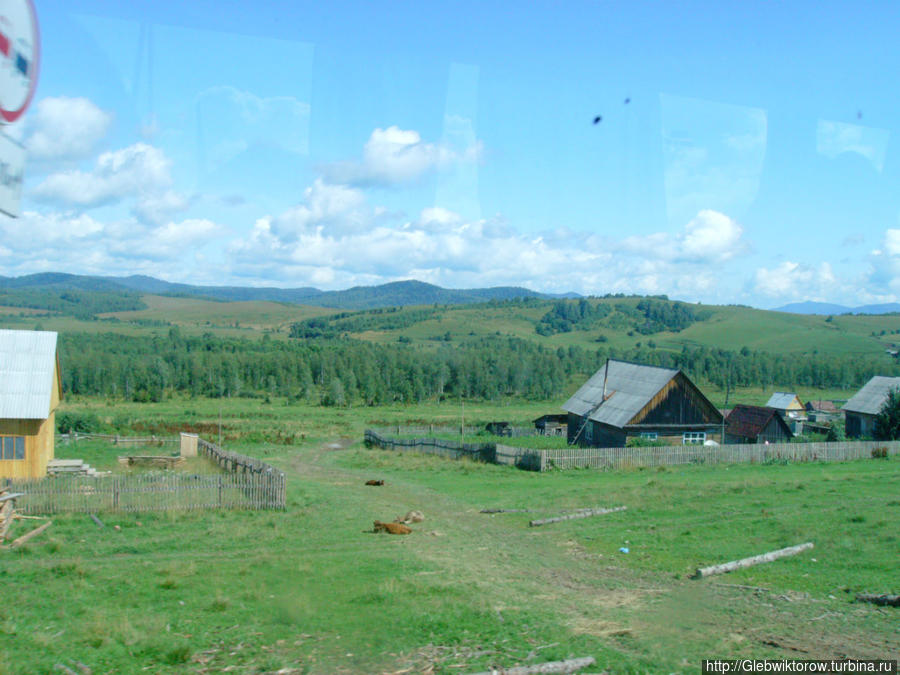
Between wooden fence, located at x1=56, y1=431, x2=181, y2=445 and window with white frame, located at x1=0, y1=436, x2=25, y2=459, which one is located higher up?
window with white frame, located at x1=0, y1=436, x2=25, y2=459

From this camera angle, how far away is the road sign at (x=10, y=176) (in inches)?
186

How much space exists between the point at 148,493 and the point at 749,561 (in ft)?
55.1

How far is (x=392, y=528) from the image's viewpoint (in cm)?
1838

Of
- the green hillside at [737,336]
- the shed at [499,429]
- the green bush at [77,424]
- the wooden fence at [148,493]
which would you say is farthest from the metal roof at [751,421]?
the green hillside at [737,336]

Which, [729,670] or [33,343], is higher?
[33,343]

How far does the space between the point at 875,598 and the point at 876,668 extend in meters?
3.20

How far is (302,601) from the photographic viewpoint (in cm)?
1156

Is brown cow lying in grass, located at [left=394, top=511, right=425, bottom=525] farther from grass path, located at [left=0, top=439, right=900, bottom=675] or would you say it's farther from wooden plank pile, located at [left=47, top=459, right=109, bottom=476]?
wooden plank pile, located at [left=47, top=459, right=109, bottom=476]

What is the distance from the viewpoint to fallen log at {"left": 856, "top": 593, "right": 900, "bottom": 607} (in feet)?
34.7

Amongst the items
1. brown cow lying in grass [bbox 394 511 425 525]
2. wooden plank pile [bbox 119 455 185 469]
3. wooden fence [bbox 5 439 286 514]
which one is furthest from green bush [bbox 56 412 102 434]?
brown cow lying in grass [bbox 394 511 425 525]

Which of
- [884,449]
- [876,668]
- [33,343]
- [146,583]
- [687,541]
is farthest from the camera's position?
[884,449]

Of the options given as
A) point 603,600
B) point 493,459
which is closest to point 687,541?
point 603,600

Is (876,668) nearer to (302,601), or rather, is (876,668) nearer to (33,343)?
(302,601)

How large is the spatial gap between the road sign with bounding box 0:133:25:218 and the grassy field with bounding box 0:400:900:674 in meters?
6.38
